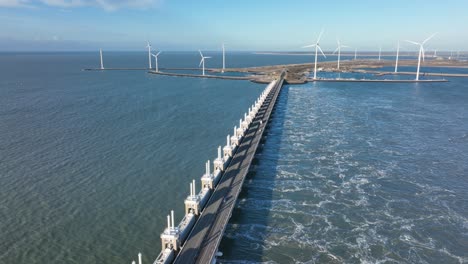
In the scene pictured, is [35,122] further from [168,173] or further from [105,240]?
[105,240]

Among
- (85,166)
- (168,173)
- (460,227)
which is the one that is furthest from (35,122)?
(460,227)

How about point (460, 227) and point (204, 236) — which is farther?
point (460, 227)

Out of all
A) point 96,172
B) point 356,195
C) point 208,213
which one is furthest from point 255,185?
point 96,172

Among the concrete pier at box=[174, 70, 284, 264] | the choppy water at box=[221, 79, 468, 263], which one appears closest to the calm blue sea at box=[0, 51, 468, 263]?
the choppy water at box=[221, 79, 468, 263]

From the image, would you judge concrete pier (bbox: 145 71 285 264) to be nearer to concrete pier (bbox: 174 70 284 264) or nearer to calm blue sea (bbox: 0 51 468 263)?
concrete pier (bbox: 174 70 284 264)

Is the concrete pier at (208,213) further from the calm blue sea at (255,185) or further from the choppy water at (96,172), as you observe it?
the choppy water at (96,172)
